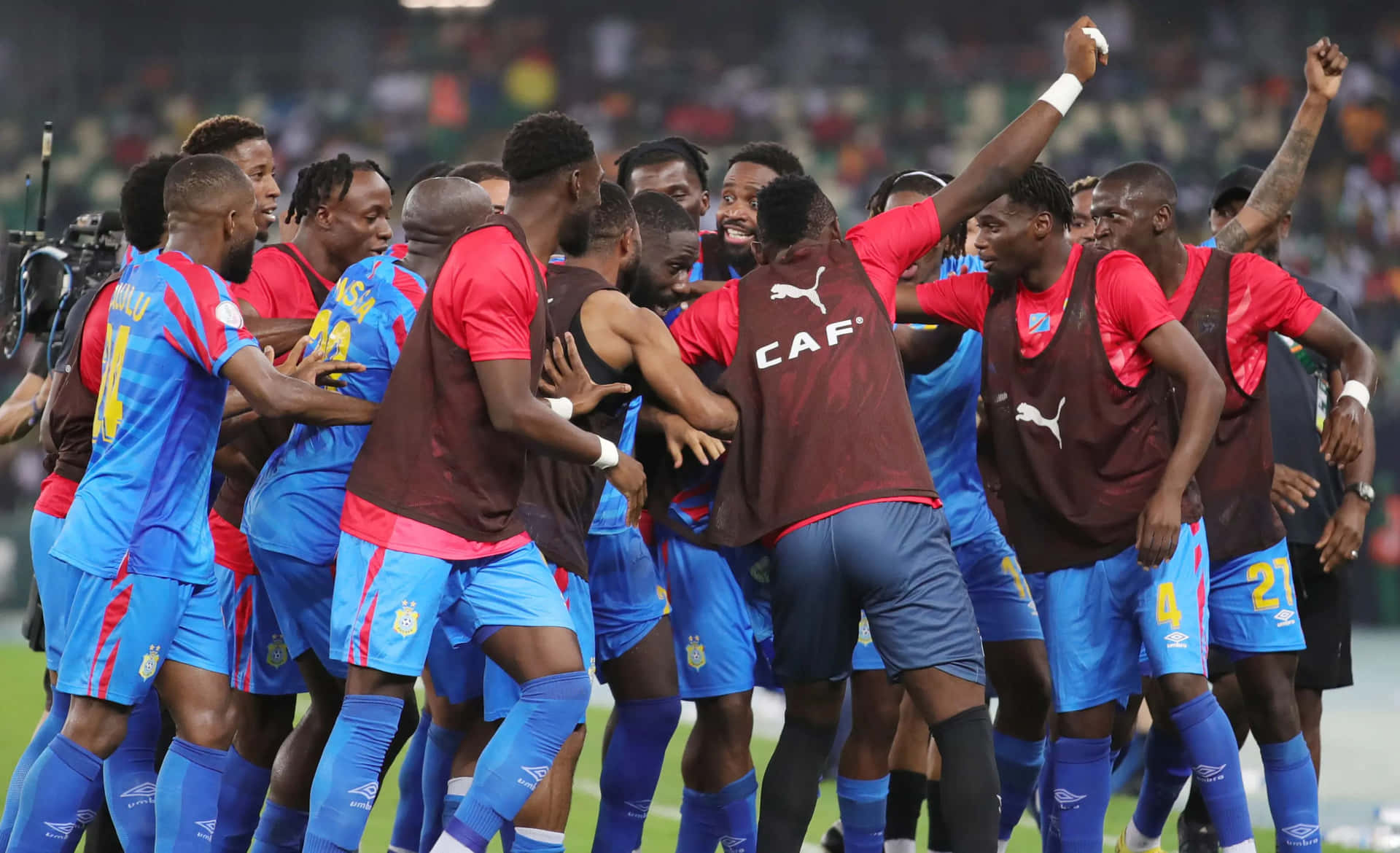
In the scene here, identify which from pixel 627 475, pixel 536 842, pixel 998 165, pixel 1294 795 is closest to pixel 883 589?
pixel 627 475

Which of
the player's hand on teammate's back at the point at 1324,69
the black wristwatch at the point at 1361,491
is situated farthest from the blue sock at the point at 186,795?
the player's hand on teammate's back at the point at 1324,69

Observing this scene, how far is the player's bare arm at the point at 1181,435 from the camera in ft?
15.5

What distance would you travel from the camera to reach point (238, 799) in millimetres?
5078

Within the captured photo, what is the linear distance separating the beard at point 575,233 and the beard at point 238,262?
3.07 feet

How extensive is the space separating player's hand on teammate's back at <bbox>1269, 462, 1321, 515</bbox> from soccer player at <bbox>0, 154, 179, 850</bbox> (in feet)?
13.3

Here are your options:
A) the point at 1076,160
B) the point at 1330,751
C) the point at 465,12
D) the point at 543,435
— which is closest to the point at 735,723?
the point at 543,435

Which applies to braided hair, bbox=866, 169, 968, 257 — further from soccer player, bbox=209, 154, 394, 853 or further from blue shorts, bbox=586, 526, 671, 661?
soccer player, bbox=209, 154, 394, 853

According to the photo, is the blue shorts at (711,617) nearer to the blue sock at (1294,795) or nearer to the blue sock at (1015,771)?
the blue sock at (1015,771)

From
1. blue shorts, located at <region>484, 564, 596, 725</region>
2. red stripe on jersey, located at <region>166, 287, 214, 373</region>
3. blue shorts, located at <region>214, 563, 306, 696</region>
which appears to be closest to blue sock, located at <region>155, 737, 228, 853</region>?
blue shorts, located at <region>214, 563, 306, 696</region>

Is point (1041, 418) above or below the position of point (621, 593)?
above

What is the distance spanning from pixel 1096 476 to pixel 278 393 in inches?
101

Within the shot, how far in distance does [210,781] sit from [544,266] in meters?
1.79

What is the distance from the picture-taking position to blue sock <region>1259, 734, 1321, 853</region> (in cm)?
510

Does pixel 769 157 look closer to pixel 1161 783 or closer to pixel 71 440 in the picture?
pixel 1161 783
